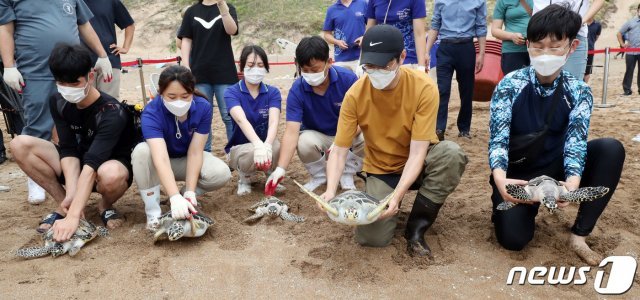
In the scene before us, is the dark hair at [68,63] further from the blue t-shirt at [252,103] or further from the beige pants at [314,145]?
the beige pants at [314,145]

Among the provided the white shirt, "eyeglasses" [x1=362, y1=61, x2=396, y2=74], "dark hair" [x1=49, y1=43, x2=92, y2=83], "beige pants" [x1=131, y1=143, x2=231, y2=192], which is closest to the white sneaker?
"beige pants" [x1=131, y1=143, x2=231, y2=192]

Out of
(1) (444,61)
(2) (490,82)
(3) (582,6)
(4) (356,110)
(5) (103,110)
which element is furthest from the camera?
(2) (490,82)

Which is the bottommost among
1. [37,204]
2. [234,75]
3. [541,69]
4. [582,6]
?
[37,204]

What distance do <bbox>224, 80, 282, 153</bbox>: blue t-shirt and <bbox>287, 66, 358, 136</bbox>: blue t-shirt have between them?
0.67 ft

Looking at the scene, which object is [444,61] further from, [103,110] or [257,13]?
[257,13]

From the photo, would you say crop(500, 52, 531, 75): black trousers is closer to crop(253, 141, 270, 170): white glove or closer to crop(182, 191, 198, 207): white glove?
crop(253, 141, 270, 170): white glove

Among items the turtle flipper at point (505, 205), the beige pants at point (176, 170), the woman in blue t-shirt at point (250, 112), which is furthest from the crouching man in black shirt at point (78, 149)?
the turtle flipper at point (505, 205)

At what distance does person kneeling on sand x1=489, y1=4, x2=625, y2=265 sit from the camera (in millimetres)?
1942

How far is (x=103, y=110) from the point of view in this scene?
234 centimetres

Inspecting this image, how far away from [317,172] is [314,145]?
236 mm

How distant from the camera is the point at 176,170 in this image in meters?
2.63

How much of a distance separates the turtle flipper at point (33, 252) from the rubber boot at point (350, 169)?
162 centimetres

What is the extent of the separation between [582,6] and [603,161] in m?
1.47

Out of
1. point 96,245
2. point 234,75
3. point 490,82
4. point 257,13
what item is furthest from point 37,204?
point 257,13
